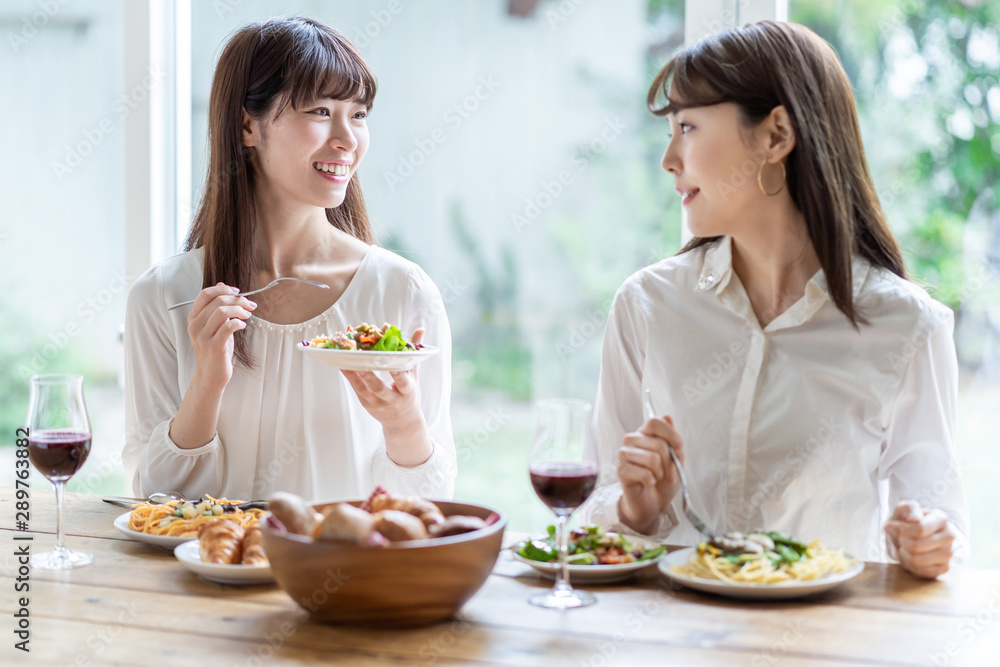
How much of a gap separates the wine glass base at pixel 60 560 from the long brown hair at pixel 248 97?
696 millimetres

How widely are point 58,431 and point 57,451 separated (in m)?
0.04

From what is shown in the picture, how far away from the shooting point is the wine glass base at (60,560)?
1533 mm

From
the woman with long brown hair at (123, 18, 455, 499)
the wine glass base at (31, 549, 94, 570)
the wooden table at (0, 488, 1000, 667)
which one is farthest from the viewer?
the woman with long brown hair at (123, 18, 455, 499)

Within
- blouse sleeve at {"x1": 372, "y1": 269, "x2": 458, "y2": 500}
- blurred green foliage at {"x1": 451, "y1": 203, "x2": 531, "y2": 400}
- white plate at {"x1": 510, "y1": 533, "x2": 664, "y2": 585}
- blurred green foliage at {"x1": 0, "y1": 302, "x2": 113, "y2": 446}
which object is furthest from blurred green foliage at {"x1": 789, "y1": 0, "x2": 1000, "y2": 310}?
blurred green foliage at {"x1": 0, "y1": 302, "x2": 113, "y2": 446}

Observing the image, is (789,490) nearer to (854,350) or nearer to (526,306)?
(854,350)

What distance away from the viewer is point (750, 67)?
1.83 metres

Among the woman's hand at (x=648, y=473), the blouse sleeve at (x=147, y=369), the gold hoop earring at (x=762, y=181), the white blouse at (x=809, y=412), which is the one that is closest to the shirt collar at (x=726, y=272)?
the white blouse at (x=809, y=412)

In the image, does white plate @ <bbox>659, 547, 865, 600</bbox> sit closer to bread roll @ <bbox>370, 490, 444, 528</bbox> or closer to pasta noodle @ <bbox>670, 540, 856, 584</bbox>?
pasta noodle @ <bbox>670, 540, 856, 584</bbox>

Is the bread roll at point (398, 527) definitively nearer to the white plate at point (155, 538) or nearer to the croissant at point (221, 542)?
the croissant at point (221, 542)

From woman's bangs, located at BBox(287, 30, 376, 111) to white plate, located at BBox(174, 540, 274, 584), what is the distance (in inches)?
45.6

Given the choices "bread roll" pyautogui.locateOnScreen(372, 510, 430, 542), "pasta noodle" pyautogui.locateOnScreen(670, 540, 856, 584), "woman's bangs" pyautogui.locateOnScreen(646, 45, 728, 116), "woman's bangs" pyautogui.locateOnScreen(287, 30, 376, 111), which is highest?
"woman's bangs" pyautogui.locateOnScreen(287, 30, 376, 111)

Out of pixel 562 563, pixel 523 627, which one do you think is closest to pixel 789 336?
pixel 562 563

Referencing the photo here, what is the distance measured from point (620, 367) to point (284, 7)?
77.8 inches

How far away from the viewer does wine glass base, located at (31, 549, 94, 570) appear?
153 cm
